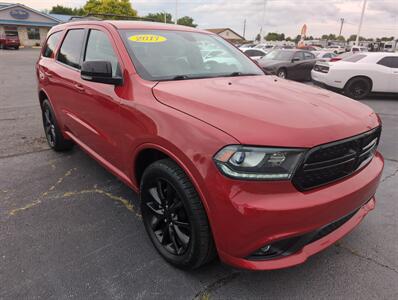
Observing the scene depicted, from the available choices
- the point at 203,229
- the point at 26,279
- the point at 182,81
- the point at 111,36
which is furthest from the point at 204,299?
the point at 111,36

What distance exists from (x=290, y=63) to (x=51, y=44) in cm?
1139

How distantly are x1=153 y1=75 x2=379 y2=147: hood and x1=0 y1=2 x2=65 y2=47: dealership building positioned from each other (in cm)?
5642

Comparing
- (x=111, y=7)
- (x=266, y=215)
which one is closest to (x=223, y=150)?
(x=266, y=215)

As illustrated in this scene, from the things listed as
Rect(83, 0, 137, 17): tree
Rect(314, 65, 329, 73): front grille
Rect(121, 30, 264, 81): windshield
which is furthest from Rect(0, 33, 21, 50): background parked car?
Rect(121, 30, 264, 81): windshield

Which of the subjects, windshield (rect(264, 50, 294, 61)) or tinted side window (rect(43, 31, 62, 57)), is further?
windshield (rect(264, 50, 294, 61))

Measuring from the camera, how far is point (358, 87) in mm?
10477

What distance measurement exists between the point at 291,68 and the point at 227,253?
13309 mm

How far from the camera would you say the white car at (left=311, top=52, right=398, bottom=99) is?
10.2m

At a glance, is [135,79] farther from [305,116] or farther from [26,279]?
[26,279]

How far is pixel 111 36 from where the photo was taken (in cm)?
295

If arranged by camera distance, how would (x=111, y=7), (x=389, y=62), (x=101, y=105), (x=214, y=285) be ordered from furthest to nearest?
(x=111, y=7) < (x=389, y=62) < (x=101, y=105) < (x=214, y=285)

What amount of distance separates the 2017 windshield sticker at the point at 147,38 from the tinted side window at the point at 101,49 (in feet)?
0.76

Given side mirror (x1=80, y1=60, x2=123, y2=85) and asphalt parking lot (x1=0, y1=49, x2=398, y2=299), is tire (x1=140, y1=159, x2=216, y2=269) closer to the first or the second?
asphalt parking lot (x1=0, y1=49, x2=398, y2=299)

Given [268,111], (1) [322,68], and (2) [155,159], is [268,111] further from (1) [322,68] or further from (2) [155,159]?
(1) [322,68]
